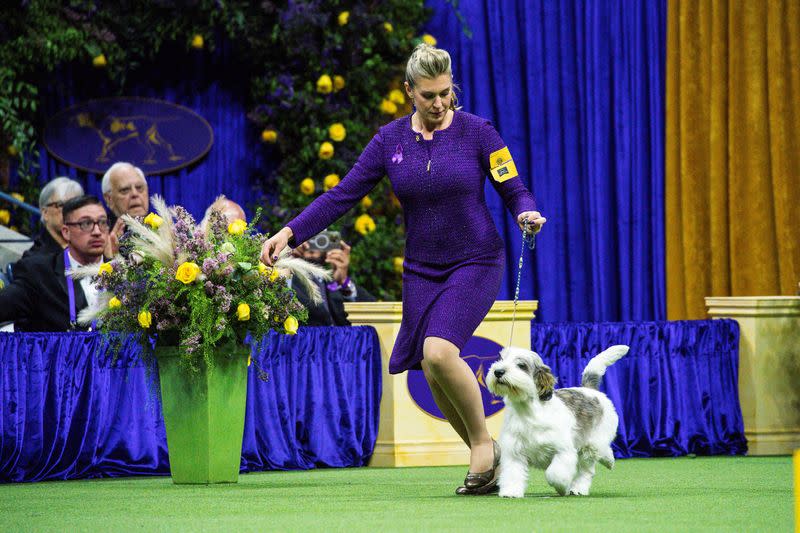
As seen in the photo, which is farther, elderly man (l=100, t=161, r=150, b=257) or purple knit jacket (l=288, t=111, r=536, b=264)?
elderly man (l=100, t=161, r=150, b=257)

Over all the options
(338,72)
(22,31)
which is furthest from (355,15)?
(22,31)

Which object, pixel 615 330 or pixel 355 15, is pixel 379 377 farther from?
pixel 355 15

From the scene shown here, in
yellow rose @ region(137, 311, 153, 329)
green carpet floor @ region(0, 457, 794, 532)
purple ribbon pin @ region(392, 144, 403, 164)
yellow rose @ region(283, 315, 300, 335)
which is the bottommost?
green carpet floor @ region(0, 457, 794, 532)

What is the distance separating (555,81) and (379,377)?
12.6 ft

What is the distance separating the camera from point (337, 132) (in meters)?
9.09

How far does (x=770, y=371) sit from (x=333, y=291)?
2400mm

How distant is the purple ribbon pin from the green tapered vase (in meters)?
1.22

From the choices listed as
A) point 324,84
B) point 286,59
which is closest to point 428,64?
point 324,84

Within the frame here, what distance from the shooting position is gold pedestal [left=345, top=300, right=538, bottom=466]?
252 inches

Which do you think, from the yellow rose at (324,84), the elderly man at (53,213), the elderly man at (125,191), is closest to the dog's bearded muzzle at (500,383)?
the elderly man at (125,191)

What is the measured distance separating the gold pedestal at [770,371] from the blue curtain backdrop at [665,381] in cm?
6

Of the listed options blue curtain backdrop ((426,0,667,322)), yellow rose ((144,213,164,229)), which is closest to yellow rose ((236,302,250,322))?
yellow rose ((144,213,164,229))

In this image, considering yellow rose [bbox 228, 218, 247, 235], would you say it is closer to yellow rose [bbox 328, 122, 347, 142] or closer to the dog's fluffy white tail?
the dog's fluffy white tail

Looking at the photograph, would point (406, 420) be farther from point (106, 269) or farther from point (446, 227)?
point (446, 227)
